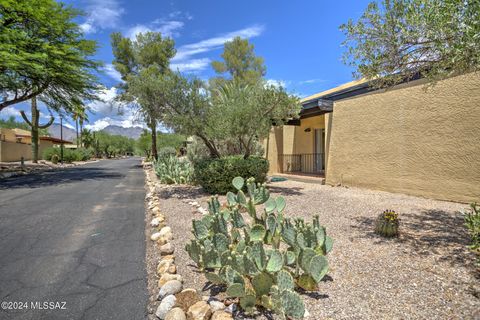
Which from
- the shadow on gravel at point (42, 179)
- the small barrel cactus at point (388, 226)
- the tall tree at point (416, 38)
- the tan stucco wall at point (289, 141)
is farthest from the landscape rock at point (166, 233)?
the tan stucco wall at point (289, 141)

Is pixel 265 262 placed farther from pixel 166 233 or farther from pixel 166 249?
pixel 166 233

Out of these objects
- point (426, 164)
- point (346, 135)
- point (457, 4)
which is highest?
point (457, 4)

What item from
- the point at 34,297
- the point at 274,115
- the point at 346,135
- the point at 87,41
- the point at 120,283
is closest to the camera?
the point at 34,297

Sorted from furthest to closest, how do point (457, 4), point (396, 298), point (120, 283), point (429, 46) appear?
1. point (429, 46)
2. point (457, 4)
3. point (120, 283)
4. point (396, 298)

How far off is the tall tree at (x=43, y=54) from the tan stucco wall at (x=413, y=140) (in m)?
13.9

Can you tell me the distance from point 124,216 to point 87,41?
15.2m

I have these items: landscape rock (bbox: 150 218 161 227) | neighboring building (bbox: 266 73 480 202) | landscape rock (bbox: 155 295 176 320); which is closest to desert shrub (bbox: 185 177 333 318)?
landscape rock (bbox: 155 295 176 320)

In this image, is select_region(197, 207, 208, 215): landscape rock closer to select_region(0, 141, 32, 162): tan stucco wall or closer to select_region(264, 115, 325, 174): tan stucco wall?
select_region(264, 115, 325, 174): tan stucco wall

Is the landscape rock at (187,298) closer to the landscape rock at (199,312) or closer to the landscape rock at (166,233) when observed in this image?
the landscape rock at (199,312)

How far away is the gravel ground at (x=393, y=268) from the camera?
252cm

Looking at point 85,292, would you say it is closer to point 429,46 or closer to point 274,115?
point 429,46

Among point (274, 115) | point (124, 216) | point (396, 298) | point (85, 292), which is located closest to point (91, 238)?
point (124, 216)

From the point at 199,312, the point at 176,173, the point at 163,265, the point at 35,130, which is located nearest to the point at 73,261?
the point at 163,265

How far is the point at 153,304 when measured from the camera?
2766mm
